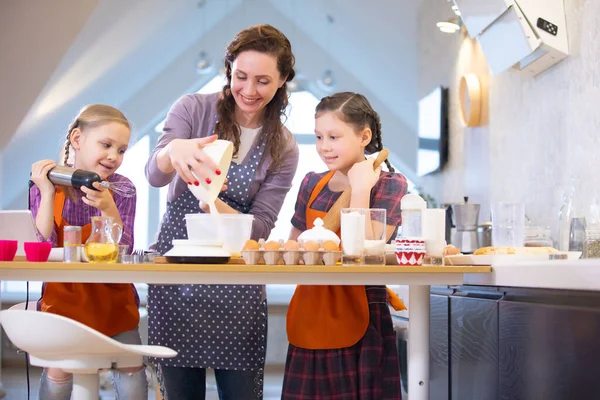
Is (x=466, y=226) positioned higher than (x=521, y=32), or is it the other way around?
(x=521, y=32)

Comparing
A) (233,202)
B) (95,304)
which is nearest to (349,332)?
(233,202)

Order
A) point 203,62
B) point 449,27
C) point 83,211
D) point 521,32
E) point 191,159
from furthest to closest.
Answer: point 203,62 < point 449,27 < point 521,32 < point 83,211 < point 191,159

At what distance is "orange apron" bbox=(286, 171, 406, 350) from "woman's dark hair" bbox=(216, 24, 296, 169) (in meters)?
0.44

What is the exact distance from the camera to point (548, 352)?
1592 millimetres

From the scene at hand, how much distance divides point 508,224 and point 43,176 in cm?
116

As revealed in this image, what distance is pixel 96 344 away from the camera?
136 cm

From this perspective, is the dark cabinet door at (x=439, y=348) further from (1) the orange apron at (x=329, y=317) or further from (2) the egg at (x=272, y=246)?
(2) the egg at (x=272, y=246)

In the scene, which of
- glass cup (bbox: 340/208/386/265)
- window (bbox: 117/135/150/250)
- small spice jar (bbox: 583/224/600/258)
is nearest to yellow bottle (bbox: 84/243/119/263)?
glass cup (bbox: 340/208/386/265)

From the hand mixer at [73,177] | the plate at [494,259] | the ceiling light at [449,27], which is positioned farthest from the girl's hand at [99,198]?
the ceiling light at [449,27]

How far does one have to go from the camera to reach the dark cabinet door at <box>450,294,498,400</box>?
6.93 ft

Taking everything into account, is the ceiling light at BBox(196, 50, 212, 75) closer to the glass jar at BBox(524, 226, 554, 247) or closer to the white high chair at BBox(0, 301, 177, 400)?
the glass jar at BBox(524, 226, 554, 247)

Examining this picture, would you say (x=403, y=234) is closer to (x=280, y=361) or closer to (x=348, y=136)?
(x=348, y=136)

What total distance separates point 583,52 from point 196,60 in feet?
15.2

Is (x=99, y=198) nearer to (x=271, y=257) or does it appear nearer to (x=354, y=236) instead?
(x=271, y=257)
